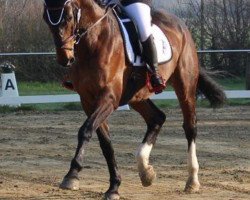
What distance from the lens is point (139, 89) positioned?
8.64 metres

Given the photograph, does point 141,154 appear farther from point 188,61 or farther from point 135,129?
point 135,129

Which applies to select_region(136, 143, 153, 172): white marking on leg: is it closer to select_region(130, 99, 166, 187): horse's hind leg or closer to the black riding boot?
select_region(130, 99, 166, 187): horse's hind leg

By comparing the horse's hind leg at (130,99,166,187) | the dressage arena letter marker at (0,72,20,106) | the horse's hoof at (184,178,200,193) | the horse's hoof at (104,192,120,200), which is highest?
the horse's hoof at (104,192,120,200)

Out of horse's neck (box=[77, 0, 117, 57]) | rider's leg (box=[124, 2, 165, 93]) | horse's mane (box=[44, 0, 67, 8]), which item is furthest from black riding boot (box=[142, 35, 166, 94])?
horse's mane (box=[44, 0, 67, 8])

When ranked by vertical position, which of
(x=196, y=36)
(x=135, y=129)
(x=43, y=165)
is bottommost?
(x=196, y=36)

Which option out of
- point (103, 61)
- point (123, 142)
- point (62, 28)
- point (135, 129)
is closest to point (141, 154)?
point (103, 61)

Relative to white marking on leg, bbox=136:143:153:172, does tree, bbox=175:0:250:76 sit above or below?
below

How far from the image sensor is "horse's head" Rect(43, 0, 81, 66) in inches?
291

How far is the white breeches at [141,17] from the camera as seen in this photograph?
28.5 ft

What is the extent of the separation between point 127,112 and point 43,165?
7429mm

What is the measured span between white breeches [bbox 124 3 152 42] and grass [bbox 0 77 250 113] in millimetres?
6590

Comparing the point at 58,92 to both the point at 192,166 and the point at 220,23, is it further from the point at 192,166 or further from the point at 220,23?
the point at 192,166

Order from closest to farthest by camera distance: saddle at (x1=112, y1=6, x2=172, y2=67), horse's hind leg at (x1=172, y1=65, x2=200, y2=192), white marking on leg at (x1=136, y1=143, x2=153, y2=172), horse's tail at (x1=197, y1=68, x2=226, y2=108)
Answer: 1. saddle at (x1=112, y1=6, x2=172, y2=67)
2. white marking on leg at (x1=136, y1=143, x2=153, y2=172)
3. horse's hind leg at (x1=172, y1=65, x2=200, y2=192)
4. horse's tail at (x1=197, y1=68, x2=226, y2=108)

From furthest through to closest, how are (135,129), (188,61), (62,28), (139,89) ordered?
(135,129) → (188,61) → (139,89) → (62,28)
